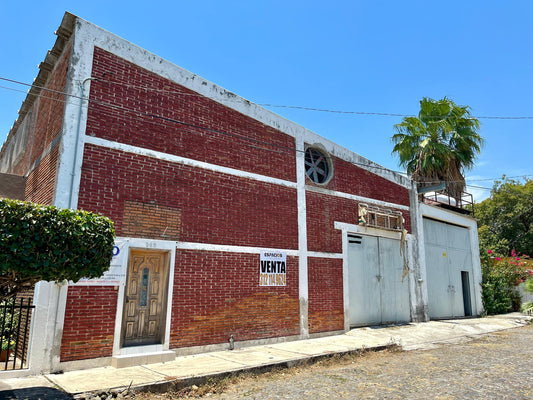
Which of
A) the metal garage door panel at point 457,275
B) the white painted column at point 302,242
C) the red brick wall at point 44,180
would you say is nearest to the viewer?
the red brick wall at point 44,180

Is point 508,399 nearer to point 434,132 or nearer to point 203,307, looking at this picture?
point 203,307

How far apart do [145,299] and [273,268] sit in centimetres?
357

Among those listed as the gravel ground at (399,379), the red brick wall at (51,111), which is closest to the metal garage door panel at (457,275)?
the gravel ground at (399,379)

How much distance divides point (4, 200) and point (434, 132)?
17.5 meters

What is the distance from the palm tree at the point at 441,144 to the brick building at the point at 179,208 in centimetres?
636

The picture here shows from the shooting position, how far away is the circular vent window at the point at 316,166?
12.8 meters

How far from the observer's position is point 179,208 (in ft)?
30.6

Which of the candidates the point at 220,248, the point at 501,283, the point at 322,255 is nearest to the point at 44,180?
the point at 220,248

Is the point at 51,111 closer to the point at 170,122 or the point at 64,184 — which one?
the point at 64,184

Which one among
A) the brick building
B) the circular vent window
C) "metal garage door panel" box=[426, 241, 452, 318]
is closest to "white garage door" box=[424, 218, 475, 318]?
"metal garage door panel" box=[426, 241, 452, 318]

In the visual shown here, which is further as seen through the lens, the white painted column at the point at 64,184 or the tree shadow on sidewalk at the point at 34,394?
the white painted column at the point at 64,184

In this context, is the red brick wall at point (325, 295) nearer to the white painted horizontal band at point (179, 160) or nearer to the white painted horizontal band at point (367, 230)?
the white painted horizontal band at point (367, 230)

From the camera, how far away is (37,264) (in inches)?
205

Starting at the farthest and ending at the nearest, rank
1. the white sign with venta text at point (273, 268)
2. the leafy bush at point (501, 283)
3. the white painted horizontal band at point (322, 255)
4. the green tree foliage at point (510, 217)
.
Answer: the green tree foliage at point (510, 217) < the leafy bush at point (501, 283) < the white painted horizontal band at point (322, 255) < the white sign with venta text at point (273, 268)
